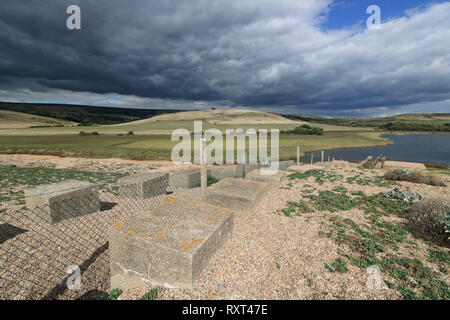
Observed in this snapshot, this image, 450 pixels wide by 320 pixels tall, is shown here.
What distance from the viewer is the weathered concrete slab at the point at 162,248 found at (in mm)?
3961

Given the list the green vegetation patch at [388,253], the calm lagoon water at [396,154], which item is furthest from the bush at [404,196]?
the calm lagoon water at [396,154]

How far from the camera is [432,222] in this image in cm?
609

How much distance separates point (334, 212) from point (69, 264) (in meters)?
8.76

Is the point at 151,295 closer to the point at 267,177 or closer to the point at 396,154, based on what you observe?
the point at 267,177

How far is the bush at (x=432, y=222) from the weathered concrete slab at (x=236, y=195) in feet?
16.9

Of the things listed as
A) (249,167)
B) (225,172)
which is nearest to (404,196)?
(249,167)

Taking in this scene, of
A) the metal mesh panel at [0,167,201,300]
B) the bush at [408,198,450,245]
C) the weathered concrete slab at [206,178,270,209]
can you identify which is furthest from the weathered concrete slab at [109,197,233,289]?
the bush at [408,198,450,245]

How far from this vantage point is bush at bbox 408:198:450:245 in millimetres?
5671

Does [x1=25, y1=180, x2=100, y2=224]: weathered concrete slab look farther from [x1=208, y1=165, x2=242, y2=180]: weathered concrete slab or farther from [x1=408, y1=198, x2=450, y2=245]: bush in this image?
[x1=408, y1=198, x2=450, y2=245]: bush

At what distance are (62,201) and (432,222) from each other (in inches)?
471

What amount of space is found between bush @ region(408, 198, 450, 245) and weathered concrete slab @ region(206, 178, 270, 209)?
514 cm

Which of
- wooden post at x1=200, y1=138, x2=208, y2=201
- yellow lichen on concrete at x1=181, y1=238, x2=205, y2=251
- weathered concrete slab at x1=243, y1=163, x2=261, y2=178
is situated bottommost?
yellow lichen on concrete at x1=181, y1=238, x2=205, y2=251

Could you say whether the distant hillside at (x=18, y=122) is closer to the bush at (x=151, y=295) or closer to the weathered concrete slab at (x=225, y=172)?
the weathered concrete slab at (x=225, y=172)
